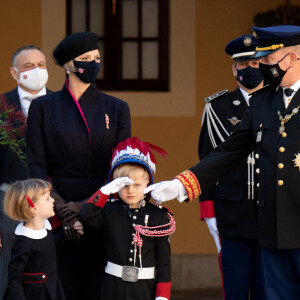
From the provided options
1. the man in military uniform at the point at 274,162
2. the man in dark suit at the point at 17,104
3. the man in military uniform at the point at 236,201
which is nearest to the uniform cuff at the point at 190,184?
the man in military uniform at the point at 274,162

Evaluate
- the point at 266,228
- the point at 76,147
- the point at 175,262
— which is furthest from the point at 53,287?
the point at 175,262

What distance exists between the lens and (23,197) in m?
4.86

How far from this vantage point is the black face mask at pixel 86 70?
5.21 meters

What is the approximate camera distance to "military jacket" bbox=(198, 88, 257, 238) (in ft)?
17.7

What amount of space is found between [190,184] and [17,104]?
1533 millimetres

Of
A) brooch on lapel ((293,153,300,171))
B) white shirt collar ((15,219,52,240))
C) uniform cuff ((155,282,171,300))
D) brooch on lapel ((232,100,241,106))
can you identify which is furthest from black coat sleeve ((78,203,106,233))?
brooch on lapel ((232,100,241,106))

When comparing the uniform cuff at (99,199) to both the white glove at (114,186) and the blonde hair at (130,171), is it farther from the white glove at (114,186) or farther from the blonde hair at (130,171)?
the blonde hair at (130,171)

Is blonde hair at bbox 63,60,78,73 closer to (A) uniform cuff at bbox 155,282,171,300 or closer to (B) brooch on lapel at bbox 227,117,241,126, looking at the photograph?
(B) brooch on lapel at bbox 227,117,241,126

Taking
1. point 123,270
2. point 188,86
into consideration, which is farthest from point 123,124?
point 188,86

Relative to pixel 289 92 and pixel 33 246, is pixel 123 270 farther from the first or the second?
pixel 289 92

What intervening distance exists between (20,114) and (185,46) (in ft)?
9.02

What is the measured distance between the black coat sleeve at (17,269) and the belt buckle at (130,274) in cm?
51

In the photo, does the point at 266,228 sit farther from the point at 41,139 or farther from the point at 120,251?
the point at 41,139

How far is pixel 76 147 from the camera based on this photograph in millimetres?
5086
